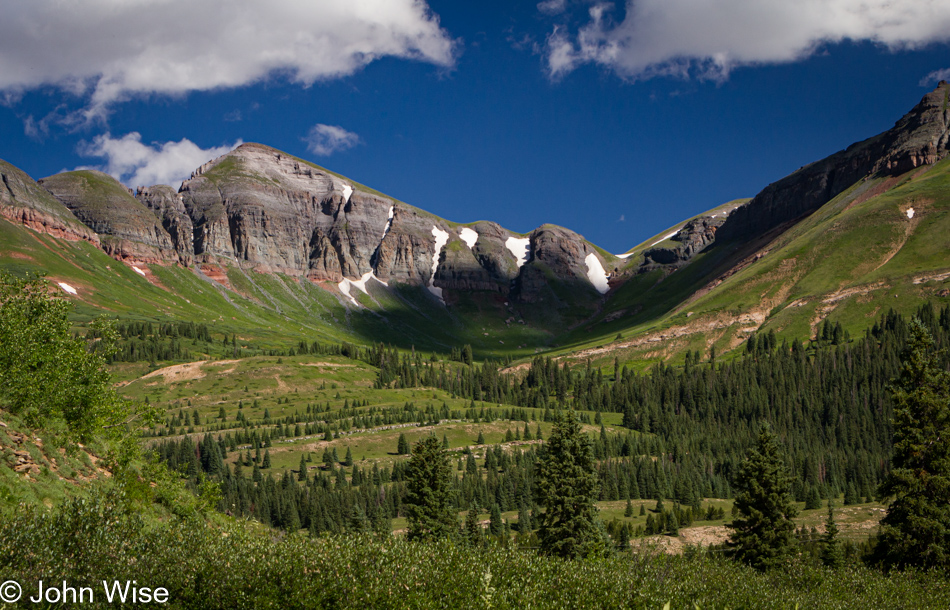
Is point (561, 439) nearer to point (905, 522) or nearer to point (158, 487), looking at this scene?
point (905, 522)

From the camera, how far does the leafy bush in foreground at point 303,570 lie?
19609 millimetres

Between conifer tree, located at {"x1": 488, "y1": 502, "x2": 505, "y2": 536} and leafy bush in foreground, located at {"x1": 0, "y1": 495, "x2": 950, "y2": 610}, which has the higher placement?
leafy bush in foreground, located at {"x1": 0, "y1": 495, "x2": 950, "y2": 610}

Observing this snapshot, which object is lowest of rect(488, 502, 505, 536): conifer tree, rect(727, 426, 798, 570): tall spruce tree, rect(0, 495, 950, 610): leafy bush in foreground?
rect(488, 502, 505, 536): conifer tree

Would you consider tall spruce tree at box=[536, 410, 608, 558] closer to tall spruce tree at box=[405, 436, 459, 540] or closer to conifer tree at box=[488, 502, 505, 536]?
tall spruce tree at box=[405, 436, 459, 540]

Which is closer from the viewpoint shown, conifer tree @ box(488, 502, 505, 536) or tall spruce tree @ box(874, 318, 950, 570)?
tall spruce tree @ box(874, 318, 950, 570)

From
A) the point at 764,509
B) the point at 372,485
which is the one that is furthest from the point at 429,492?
the point at 372,485

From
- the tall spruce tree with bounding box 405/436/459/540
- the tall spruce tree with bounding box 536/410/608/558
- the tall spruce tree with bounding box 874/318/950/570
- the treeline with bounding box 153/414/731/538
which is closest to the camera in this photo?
the tall spruce tree with bounding box 874/318/950/570

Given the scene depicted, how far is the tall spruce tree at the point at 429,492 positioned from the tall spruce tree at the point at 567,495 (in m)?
12.5

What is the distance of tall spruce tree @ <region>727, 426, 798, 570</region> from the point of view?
2292 inches

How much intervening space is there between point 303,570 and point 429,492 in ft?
174

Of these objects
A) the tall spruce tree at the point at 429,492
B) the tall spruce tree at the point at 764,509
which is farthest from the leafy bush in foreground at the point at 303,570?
the tall spruce tree at the point at 429,492

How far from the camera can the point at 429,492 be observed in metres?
72.9

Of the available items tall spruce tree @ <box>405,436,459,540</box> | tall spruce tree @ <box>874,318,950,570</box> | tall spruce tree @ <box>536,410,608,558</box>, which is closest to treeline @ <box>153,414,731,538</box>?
tall spruce tree @ <box>405,436,459,540</box>

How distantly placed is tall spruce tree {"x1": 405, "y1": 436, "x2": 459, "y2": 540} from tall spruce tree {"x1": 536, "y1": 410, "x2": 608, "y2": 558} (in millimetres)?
12533
